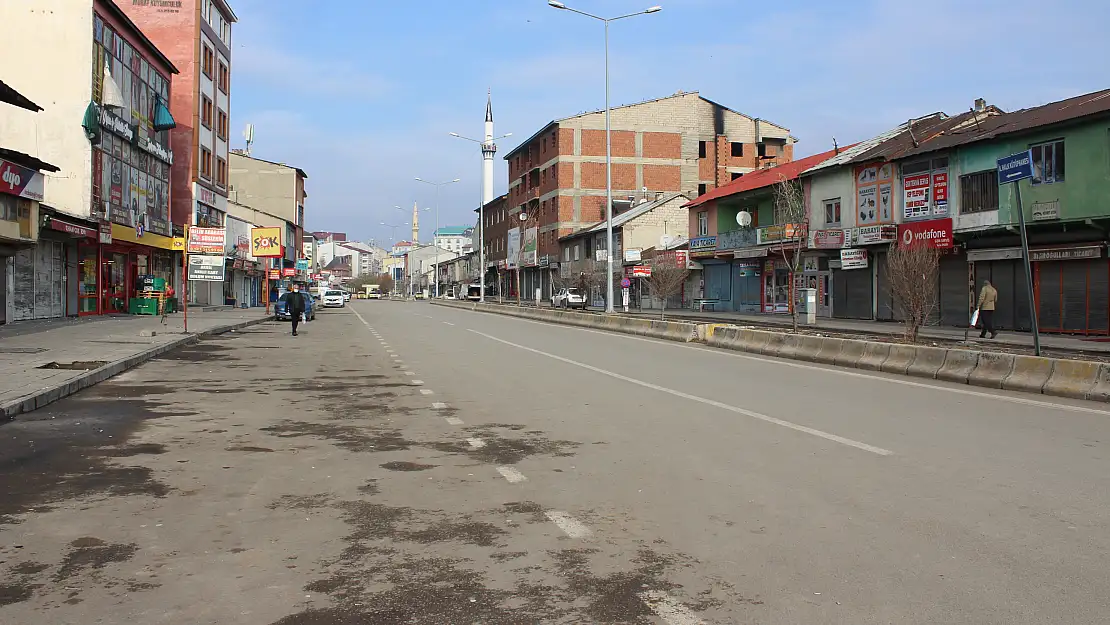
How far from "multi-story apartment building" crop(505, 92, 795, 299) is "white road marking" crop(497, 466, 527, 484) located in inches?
2632

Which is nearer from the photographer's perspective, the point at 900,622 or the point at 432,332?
the point at 900,622

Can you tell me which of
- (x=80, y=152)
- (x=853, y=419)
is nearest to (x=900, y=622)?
(x=853, y=419)

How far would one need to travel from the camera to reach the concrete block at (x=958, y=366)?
13.8 metres

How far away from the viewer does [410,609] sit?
3787mm

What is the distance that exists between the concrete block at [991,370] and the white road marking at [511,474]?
372 inches

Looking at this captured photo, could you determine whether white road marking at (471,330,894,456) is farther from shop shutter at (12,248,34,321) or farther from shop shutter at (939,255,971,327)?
shop shutter at (939,255,971,327)

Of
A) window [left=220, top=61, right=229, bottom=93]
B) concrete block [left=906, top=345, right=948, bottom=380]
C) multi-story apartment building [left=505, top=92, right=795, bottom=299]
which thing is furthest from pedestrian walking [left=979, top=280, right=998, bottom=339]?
multi-story apartment building [left=505, top=92, right=795, bottom=299]

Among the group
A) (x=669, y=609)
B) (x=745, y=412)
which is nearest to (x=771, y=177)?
(x=745, y=412)

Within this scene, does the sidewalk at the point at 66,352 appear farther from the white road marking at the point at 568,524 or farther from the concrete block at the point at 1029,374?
the concrete block at the point at 1029,374

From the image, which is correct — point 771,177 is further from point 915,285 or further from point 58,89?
point 58,89

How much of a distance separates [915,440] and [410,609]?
6.00 meters

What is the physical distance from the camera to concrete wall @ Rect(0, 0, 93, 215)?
3114cm

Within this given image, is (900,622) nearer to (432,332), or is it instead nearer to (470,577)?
(470,577)

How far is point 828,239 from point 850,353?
73.9 ft
